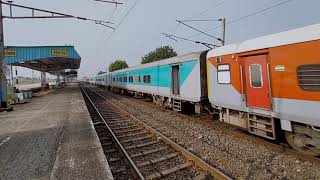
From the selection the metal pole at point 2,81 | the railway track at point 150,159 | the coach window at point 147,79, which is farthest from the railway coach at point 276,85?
the metal pole at point 2,81

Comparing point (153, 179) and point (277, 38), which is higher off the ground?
point (277, 38)

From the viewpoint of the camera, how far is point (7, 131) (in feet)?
35.8

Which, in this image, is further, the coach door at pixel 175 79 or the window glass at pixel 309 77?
the coach door at pixel 175 79

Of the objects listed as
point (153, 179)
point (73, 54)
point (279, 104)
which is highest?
point (73, 54)

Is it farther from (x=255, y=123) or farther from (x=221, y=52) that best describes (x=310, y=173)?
(x=221, y=52)

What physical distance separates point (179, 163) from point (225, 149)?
157 centimetres

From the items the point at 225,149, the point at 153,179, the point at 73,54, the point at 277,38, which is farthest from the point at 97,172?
the point at 73,54

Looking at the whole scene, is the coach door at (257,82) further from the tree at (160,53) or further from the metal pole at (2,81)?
the tree at (160,53)

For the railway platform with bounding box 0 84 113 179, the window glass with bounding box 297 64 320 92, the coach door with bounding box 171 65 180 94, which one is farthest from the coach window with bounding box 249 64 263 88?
the coach door with bounding box 171 65 180 94

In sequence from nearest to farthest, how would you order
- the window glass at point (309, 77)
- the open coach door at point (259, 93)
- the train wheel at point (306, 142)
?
the window glass at point (309, 77)
the train wheel at point (306, 142)
the open coach door at point (259, 93)

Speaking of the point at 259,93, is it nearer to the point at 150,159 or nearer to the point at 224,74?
the point at 224,74

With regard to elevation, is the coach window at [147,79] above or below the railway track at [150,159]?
above

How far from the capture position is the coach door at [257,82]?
7.64 m

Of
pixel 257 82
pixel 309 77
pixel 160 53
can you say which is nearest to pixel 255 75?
pixel 257 82
